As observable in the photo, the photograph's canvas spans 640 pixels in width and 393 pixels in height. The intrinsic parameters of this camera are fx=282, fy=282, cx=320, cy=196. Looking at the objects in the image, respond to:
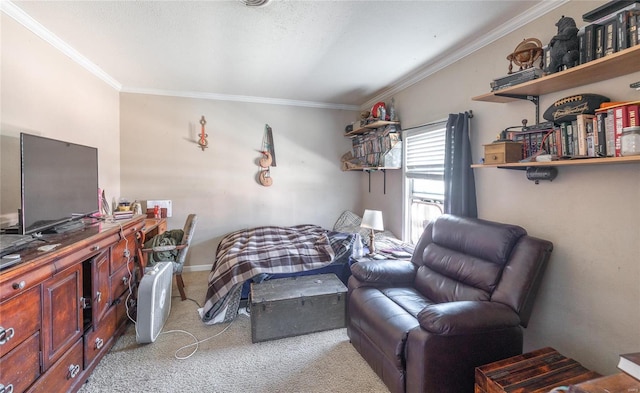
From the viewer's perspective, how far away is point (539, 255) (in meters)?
1.67

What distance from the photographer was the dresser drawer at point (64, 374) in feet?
4.71

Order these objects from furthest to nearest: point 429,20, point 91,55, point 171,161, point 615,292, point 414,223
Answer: point 171,161
point 414,223
point 91,55
point 429,20
point 615,292

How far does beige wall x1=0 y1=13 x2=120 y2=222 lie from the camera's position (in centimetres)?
195

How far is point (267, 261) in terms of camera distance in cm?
275

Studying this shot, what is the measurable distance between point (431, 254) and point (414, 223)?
113 cm

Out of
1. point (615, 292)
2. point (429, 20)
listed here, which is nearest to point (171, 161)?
point (429, 20)

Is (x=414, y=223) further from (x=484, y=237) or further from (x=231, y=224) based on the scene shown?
(x=231, y=224)

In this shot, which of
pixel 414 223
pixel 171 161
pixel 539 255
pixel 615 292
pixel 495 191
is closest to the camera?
pixel 615 292

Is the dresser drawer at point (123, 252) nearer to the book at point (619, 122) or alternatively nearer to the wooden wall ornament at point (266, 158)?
the wooden wall ornament at point (266, 158)

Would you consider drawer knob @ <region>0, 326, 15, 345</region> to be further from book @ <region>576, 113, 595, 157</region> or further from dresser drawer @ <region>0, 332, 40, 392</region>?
book @ <region>576, 113, 595, 157</region>

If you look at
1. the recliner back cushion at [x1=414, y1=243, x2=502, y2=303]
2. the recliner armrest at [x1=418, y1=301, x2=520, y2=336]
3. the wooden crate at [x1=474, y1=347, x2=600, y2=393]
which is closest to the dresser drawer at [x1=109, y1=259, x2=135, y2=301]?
the recliner armrest at [x1=418, y1=301, x2=520, y2=336]

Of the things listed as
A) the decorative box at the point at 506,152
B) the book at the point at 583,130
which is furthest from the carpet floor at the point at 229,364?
the book at the point at 583,130

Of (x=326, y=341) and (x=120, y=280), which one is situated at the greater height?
(x=120, y=280)

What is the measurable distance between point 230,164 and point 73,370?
2.88m
